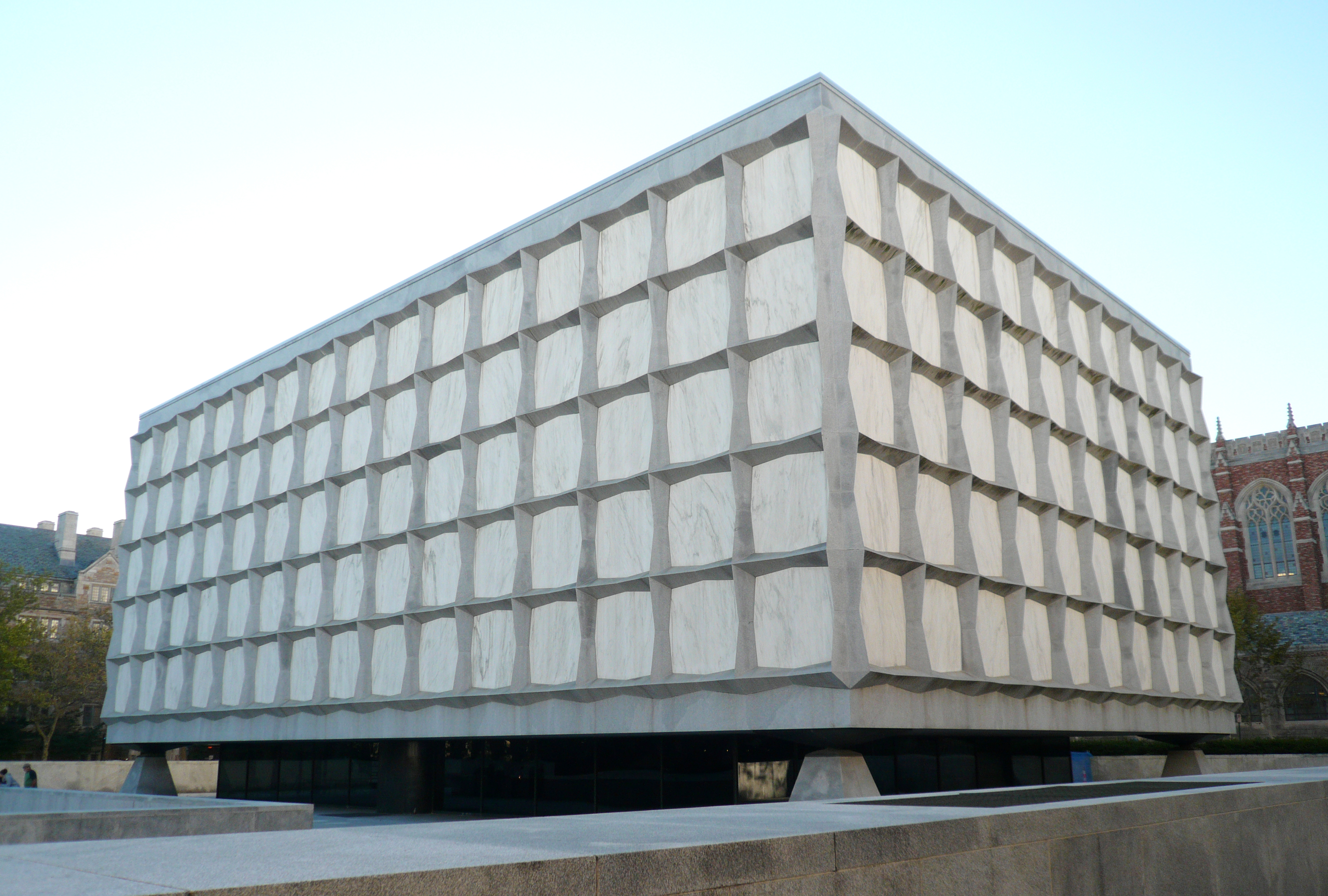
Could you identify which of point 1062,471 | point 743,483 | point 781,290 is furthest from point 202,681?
point 1062,471

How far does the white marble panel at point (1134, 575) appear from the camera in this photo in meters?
29.1

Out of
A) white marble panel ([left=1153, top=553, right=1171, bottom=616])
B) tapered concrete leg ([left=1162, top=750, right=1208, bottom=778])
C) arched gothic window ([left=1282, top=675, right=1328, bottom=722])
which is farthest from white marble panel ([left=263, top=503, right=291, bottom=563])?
arched gothic window ([left=1282, top=675, right=1328, bottom=722])

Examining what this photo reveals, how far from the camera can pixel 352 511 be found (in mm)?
31625

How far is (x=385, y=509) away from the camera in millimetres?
30391

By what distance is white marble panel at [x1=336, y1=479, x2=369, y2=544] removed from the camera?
102ft

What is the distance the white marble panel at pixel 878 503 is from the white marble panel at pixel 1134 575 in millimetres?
11435

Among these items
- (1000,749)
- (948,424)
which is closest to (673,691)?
(948,424)

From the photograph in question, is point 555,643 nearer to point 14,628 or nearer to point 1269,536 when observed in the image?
point 14,628

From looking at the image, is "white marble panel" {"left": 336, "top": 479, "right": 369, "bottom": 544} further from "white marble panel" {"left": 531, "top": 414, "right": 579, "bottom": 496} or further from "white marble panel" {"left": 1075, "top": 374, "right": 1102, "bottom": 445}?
"white marble panel" {"left": 1075, "top": 374, "right": 1102, "bottom": 445}

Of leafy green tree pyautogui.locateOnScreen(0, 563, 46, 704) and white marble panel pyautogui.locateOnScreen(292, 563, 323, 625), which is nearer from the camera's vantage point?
white marble panel pyautogui.locateOnScreen(292, 563, 323, 625)

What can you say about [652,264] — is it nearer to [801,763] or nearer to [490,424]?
[490,424]

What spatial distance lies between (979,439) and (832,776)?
8.75m

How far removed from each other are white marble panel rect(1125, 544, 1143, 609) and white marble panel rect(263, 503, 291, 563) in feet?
82.2

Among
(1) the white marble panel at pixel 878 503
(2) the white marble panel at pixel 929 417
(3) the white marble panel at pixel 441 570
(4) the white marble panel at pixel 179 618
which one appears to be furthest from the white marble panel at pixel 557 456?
(4) the white marble panel at pixel 179 618
